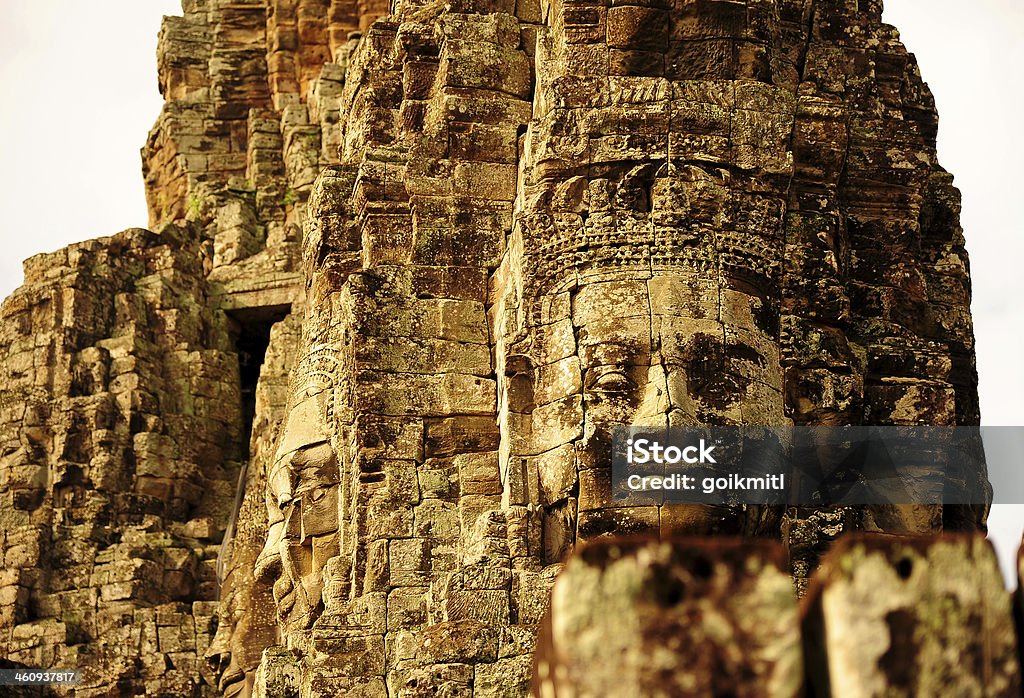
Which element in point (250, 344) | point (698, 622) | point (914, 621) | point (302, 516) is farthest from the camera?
point (250, 344)

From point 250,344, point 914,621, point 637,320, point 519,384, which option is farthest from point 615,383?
point 250,344

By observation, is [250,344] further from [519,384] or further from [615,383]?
[615,383]

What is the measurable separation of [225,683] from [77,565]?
17.1ft

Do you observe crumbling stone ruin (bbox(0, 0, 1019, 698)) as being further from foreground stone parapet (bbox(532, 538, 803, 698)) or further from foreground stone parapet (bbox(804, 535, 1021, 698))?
foreground stone parapet (bbox(532, 538, 803, 698))

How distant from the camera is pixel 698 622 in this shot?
31.1 ft

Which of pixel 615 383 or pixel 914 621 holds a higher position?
pixel 615 383

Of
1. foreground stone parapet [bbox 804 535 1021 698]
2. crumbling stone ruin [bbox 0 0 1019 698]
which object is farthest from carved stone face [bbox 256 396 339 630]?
foreground stone parapet [bbox 804 535 1021 698]

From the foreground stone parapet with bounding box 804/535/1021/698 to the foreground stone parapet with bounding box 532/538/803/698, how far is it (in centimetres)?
21

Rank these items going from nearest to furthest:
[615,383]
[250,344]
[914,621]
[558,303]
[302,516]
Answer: [914,621], [615,383], [558,303], [302,516], [250,344]

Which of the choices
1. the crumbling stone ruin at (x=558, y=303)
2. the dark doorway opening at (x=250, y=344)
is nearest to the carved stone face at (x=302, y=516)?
the crumbling stone ruin at (x=558, y=303)

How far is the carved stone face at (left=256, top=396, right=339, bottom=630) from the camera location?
966 inches

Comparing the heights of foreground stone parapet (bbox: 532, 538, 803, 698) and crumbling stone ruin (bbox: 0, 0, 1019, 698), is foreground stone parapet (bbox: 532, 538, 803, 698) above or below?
below

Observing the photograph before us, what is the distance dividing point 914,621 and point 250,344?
2852cm

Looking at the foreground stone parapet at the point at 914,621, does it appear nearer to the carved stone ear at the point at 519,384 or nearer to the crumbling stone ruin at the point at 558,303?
the crumbling stone ruin at the point at 558,303
